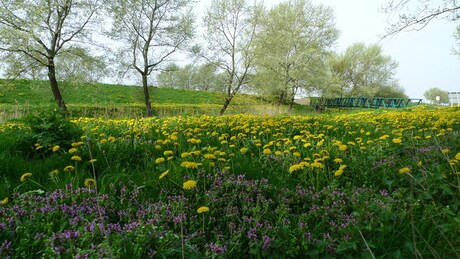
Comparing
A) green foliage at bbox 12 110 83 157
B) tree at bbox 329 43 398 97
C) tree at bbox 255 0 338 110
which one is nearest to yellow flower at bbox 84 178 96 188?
green foliage at bbox 12 110 83 157

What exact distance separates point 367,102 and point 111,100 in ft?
88.4

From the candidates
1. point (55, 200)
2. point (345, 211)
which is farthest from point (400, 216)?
point (55, 200)

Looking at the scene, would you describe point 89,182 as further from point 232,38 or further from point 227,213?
point 232,38

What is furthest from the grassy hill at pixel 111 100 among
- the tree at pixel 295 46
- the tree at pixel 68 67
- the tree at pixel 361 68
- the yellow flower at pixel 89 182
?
the tree at pixel 361 68

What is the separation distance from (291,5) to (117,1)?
16322 mm

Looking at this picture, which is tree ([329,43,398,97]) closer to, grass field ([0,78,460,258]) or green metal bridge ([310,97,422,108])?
green metal bridge ([310,97,422,108])

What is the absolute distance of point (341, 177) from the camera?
2816 mm

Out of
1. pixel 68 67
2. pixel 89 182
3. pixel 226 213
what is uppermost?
pixel 68 67

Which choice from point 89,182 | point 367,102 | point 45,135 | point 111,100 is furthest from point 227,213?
point 367,102

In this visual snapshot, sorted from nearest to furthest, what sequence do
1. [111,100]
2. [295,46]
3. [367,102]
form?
[111,100] → [295,46] → [367,102]

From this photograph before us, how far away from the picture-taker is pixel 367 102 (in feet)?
106

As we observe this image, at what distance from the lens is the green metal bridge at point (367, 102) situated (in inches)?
1081

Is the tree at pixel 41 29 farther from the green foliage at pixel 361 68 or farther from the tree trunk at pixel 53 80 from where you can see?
the green foliage at pixel 361 68

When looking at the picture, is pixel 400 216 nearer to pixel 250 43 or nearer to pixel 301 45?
pixel 250 43
